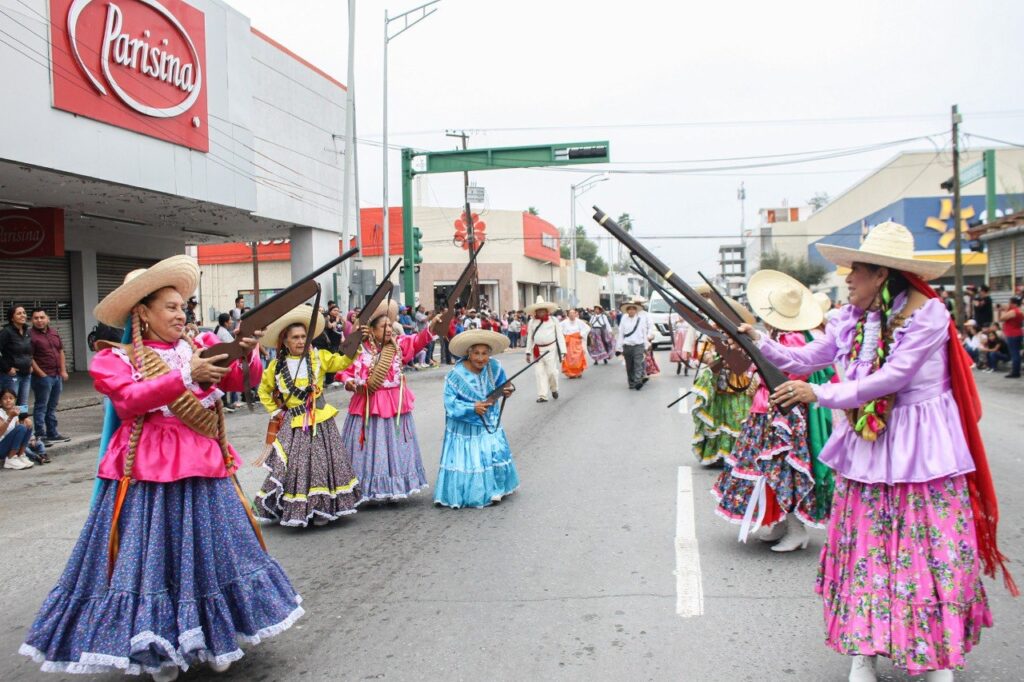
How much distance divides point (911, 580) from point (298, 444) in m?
4.56

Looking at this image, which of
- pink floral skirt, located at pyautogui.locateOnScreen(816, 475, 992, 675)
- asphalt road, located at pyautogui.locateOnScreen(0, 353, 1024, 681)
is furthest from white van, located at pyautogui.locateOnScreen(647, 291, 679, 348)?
pink floral skirt, located at pyautogui.locateOnScreen(816, 475, 992, 675)

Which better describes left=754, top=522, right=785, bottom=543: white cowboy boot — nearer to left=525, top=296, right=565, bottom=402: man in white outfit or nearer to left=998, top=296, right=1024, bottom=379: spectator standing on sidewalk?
left=525, top=296, right=565, bottom=402: man in white outfit

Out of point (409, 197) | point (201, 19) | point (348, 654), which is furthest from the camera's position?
point (409, 197)

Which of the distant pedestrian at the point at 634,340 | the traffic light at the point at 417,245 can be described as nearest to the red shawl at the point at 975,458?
the distant pedestrian at the point at 634,340

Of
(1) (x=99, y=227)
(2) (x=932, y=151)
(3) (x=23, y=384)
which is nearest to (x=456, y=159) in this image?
(1) (x=99, y=227)

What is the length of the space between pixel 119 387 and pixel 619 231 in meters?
2.33

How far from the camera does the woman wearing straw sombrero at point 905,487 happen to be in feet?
11.0

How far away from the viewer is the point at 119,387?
3762mm

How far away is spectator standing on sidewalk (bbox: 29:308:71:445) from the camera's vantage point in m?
11.5

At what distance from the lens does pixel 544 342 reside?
16.2 m

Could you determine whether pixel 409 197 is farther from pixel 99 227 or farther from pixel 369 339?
pixel 369 339

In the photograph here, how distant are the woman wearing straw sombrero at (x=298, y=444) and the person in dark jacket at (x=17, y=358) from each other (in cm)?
600

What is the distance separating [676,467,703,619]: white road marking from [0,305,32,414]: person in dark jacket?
843 cm

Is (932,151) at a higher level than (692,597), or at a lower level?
higher
